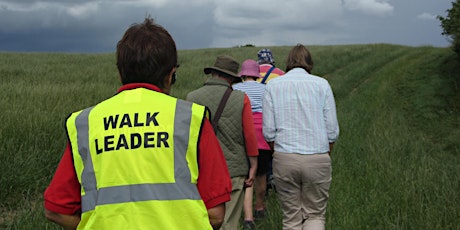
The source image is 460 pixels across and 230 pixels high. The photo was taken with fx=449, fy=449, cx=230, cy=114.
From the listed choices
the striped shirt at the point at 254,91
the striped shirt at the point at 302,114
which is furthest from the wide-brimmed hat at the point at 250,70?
the striped shirt at the point at 302,114

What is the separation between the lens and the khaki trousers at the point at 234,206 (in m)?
3.86

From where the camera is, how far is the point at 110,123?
5.83 feet

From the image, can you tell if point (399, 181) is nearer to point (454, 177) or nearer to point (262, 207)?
point (454, 177)

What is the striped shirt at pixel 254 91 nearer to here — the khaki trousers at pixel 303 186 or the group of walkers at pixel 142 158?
the khaki trousers at pixel 303 186

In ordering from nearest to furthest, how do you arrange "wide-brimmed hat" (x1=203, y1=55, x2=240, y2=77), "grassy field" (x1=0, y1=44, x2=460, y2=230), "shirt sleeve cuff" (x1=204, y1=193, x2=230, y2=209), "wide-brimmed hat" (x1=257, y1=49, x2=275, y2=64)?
1. "shirt sleeve cuff" (x1=204, y1=193, x2=230, y2=209)
2. "wide-brimmed hat" (x1=203, y1=55, x2=240, y2=77)
3. "grassy field" (x1=0, y1=44, x2=460, y2=230)
4. "wide-brimmed hat" (x1=257, y1=49, x2=275, y2=64)

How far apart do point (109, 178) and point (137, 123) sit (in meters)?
0.24

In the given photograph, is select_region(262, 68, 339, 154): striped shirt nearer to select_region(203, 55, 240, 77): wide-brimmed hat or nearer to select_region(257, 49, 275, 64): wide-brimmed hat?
select_region(203, 55, 240, 77): wide-brimmed hat

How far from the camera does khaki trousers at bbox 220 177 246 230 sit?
3.86m

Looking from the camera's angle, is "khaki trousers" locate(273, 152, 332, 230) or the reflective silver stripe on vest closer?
the reflective silver stripe on vest


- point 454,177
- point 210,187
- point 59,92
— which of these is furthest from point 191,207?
point 59,92

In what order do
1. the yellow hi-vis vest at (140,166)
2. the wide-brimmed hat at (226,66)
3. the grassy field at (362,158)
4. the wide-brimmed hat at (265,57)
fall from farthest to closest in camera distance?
the wide-brimmed hat at (265,57) → the grassy field at (362,158) → the wide-brimmed hat at (226,66) → the yellow hi-vis vest at (140,166)

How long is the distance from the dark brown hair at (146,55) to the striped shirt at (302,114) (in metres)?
2.03

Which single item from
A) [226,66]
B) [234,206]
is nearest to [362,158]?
[234,206]

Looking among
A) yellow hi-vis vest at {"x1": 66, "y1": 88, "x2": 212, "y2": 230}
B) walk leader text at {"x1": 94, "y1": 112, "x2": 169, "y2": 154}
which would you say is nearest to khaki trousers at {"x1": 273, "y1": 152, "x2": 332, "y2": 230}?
yellow hi-vis vest at {"x1": 66, "y1": 88, "x2": 212, "y2": 230}
